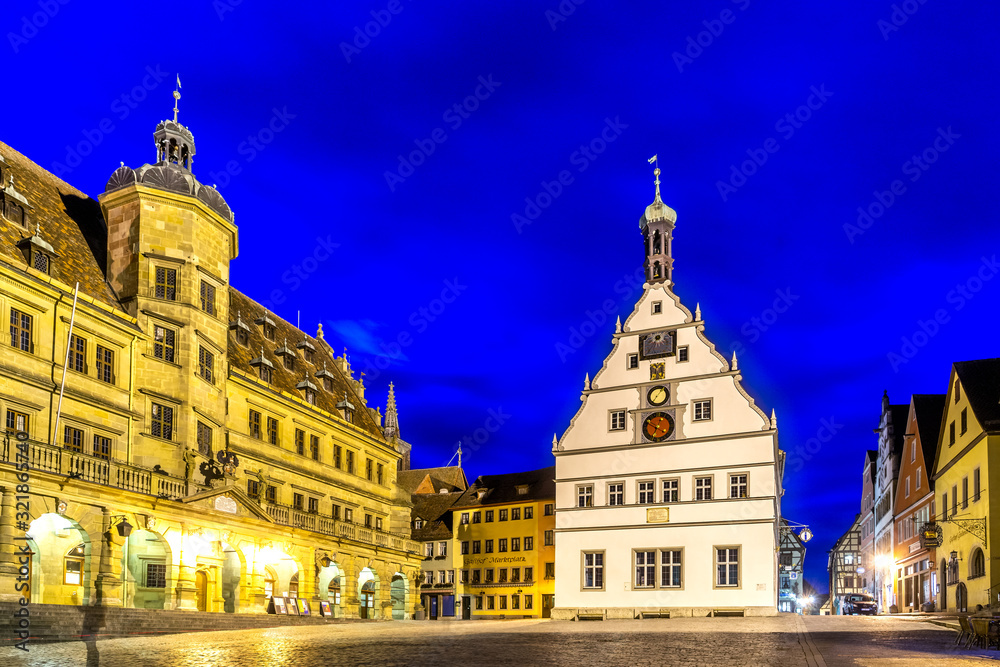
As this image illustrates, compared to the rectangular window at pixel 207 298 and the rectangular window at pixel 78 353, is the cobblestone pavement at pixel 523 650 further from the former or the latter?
the rectangular window at pixel 207 298

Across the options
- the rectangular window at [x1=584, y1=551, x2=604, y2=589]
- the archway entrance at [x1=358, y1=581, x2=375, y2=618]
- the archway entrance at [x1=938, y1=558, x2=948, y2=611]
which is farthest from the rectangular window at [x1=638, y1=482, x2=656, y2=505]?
the archway entrance at [x1=358, y1=581, x2=375, y2=618]

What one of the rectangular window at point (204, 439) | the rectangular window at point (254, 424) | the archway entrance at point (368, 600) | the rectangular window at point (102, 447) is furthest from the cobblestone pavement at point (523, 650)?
the archway entrance at point (368, 600)

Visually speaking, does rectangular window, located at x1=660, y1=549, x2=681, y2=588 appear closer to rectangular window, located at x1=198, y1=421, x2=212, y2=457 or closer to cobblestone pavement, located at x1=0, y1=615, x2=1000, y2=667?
rectangular window, located at x1=198, y1=421, x2=212, y2=457

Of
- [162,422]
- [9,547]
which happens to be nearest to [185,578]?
[162,422]

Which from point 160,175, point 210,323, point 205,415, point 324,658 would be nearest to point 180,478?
point 205,415

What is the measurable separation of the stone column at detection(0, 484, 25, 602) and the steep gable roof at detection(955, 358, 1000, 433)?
119ft

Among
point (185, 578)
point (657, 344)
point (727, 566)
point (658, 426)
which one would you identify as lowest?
point (727, 566)

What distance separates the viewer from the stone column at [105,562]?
3150 cm

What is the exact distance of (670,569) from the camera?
169ft

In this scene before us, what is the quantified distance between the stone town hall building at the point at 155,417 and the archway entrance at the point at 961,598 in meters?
28.3

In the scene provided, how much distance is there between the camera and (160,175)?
39.4 m

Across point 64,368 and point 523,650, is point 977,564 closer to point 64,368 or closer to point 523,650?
point 523,650

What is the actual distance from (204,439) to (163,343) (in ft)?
14.5

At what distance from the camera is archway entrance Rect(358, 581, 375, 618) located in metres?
53.4
